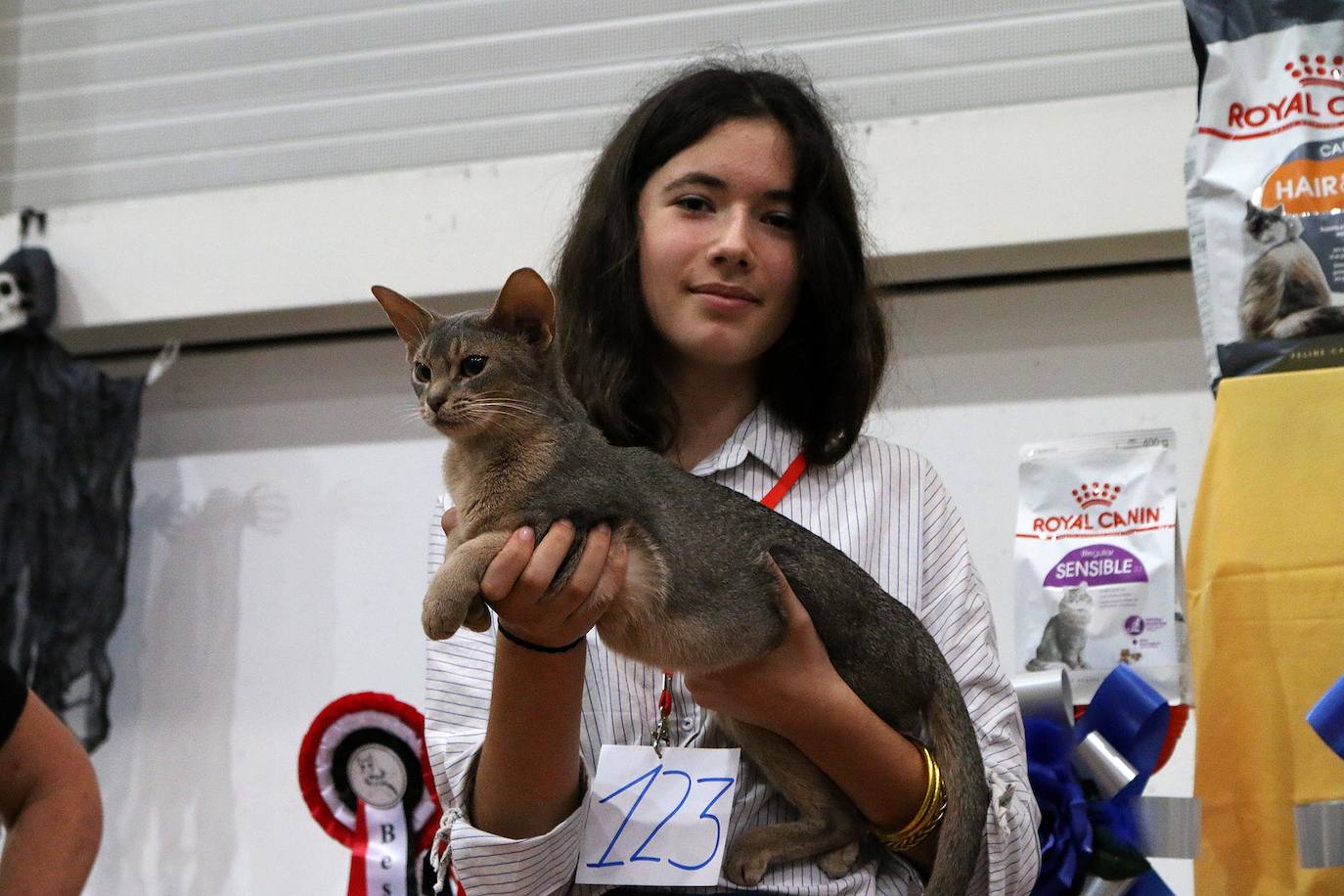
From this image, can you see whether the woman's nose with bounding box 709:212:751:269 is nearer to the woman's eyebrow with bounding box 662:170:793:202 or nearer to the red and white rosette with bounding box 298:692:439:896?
the woman's eyebrow with bounding box 662:170:793:202

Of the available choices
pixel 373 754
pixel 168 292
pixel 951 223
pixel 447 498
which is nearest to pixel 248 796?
pixel 373 754

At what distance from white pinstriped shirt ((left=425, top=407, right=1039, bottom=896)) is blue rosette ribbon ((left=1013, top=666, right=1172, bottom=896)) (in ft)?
0.44

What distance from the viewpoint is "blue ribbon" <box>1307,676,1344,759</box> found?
4.16 feet

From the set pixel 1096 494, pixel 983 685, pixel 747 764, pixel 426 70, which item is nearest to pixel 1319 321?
pixel 1096 494

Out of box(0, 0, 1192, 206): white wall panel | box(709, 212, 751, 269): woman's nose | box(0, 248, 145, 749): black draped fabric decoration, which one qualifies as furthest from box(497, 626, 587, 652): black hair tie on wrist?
box(0, 248, 145, 749): black draped fabric decoration

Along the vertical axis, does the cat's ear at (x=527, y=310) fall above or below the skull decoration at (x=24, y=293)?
below

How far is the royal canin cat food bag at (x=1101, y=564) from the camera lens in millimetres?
1661

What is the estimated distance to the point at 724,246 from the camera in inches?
56.4

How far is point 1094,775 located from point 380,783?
1.09 m

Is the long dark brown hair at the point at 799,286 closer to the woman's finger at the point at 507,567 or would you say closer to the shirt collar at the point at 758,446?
the shirt collar at the point at 758,446

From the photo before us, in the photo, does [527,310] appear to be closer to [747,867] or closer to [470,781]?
[470,781]

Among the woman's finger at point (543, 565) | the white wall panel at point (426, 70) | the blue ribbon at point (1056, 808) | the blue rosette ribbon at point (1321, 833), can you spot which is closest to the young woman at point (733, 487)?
the woman's finger at point (543, 565)

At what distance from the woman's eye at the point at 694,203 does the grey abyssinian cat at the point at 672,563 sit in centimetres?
32

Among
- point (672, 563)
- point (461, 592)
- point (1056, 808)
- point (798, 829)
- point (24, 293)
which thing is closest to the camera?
point (461, 592)
